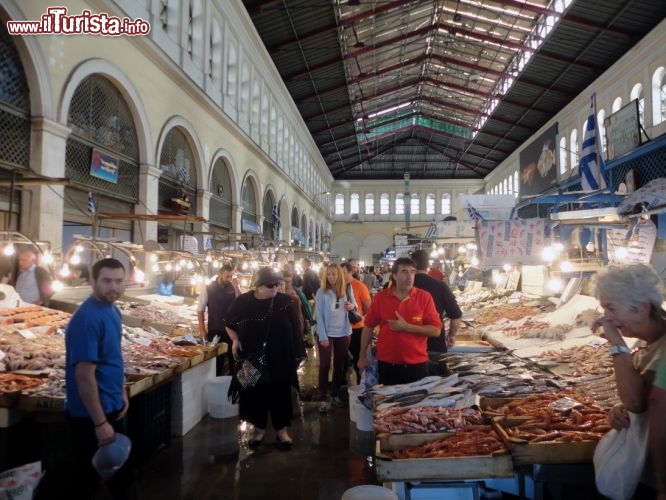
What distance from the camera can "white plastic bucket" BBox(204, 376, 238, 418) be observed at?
5.81 meters

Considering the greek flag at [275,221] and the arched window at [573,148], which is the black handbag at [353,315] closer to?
the greek flag at [275,221]

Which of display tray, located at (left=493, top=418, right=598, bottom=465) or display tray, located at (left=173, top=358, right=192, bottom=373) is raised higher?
display tray, located at (left=173, top=358, right=192, bottom=373)

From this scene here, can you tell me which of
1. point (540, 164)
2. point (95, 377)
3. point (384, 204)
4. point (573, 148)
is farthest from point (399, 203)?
point (95, 377)

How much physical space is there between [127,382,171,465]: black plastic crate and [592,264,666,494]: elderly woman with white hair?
3.82m

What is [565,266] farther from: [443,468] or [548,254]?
[443,468]

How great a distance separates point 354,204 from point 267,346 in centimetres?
3925

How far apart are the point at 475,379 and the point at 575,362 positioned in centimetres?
164

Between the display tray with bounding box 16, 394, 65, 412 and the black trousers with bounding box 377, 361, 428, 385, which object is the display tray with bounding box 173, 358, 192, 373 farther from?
the black trousers with bounding box 377, 361, 428, 385

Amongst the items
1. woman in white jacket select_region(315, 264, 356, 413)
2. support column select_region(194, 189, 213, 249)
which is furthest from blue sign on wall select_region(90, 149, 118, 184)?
woman in white jacket select_region(315, 264, 356, 413)

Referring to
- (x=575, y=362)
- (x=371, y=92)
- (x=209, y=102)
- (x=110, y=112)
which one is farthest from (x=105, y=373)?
(x=371, y=92)

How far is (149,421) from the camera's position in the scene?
15.1 feet

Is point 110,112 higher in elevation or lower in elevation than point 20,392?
higher

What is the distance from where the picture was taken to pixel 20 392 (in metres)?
4.06

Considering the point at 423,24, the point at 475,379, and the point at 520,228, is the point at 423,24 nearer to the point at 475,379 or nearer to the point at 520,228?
the point at 520,228
